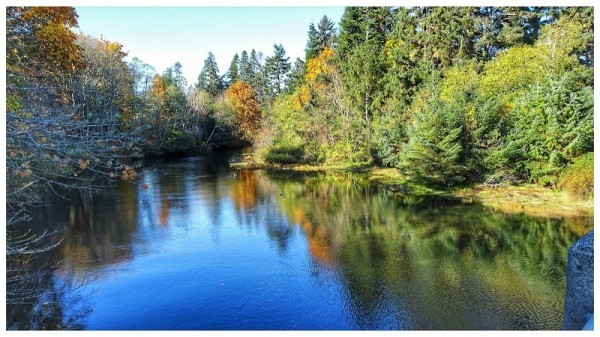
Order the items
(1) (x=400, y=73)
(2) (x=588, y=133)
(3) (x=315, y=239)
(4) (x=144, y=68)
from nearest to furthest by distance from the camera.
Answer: (3) (x=315, y=239) → (2) (x=588, y=133) → (1) (x=400, y=73) → (4) (x=144, y=68)

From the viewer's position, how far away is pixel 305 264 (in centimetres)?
1061

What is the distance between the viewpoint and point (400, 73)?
25609 millimetres

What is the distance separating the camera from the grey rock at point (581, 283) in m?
4.61

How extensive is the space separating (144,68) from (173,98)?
5255mm

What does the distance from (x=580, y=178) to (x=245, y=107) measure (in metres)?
34.8

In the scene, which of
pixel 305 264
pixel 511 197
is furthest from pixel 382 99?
pixel 305 264

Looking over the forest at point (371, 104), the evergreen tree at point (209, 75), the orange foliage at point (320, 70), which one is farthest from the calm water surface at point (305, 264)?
the evergreen tree at point (209, 75)

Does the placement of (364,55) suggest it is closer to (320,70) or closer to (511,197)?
(320,70)

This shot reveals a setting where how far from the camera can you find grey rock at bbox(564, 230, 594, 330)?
4.61 meters

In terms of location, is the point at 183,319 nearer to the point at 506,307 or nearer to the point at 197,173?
the point at 506,307

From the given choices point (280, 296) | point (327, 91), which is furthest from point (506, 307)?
point (327, 91)

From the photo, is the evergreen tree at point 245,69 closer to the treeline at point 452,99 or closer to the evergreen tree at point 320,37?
the evergreen tree at point 320,37

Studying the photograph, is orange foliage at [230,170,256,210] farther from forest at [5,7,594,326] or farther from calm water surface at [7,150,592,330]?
forest at [5,7,594,326]

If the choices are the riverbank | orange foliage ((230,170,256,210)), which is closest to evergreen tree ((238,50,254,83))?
orange foliage ((230,170,256,210))
